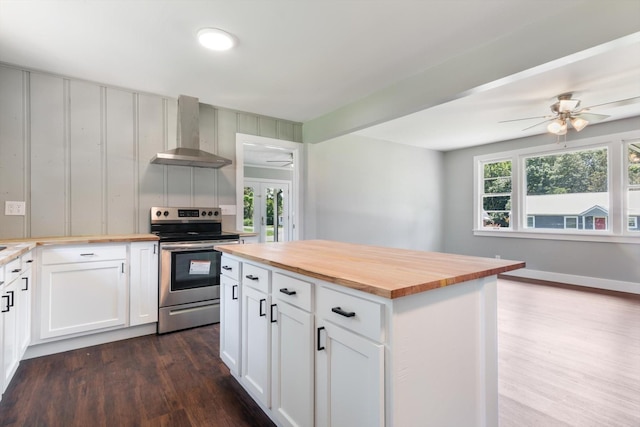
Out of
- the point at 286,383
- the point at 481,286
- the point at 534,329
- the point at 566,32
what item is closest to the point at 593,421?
the point at 481,286

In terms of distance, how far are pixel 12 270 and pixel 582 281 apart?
6408mm

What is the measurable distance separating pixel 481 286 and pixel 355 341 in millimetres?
619

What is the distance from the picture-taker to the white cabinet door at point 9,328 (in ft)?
5.79

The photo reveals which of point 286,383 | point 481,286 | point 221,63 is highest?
point 221,63

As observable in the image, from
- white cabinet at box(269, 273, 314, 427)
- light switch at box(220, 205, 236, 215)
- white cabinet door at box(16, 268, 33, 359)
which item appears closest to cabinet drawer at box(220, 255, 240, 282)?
white cabinet at box(269, 273, 314, 427)

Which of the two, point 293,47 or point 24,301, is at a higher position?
point 293,47

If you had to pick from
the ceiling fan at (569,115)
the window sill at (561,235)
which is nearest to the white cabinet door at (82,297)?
the ceiling fan at (569,115)

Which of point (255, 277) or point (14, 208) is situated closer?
point (255, 277)

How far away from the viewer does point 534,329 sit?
9.71 ft

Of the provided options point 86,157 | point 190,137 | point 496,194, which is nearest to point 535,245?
point 496,194

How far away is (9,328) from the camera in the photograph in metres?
1.85

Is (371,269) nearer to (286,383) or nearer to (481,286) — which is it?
(481,286)

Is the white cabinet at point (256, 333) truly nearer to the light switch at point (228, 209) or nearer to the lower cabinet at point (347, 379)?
the lower cabinet at point (347, 379)

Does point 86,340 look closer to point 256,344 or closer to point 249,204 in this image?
point 256,344
